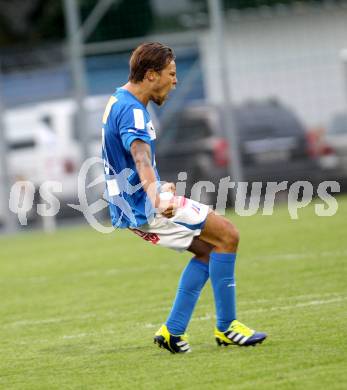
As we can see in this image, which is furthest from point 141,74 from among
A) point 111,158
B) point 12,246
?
point 12,246

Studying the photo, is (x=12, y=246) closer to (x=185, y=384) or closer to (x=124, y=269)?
(x=124, y=269)

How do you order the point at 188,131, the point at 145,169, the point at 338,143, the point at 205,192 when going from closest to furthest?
the point at 145,169 < the point at 205,192 < the point at 338,143 < the point at 188,131

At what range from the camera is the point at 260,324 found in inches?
298

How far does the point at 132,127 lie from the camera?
6.48 m

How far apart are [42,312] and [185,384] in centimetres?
377

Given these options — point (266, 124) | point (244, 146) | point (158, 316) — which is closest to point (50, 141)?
point (244, 146)

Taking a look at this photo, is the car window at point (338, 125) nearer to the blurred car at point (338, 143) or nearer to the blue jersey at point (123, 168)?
the blurred car at point (338, 143)

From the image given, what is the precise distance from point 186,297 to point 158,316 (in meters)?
1.70

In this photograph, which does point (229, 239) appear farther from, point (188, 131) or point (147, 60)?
point (188, 131)

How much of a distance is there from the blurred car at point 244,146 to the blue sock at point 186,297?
41.2ft

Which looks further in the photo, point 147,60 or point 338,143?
point 338,143

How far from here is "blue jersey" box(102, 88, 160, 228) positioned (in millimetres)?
6594

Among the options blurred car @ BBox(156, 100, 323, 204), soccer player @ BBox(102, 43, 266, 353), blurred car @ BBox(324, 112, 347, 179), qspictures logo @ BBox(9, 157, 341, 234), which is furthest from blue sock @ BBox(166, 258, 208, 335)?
blurred car @ BBox(324, 112, 347, 179)

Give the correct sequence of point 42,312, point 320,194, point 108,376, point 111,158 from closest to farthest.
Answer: point 108,376 < point 111,158 < point 42,312 < point 320,194
